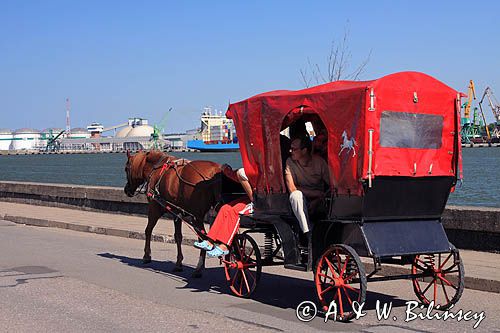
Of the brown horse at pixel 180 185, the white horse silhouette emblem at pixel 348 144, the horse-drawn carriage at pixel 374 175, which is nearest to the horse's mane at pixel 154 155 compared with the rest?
the brown horse at pixel 180 185

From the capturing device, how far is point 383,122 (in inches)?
346

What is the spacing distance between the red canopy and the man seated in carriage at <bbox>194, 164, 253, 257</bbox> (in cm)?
123

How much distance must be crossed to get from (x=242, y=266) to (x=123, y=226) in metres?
8.58

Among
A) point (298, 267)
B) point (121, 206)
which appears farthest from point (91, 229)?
point (298, 267)

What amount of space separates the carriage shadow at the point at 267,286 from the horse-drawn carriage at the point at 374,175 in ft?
1.75

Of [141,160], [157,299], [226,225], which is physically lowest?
[157,299]

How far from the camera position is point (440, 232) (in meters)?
9.45

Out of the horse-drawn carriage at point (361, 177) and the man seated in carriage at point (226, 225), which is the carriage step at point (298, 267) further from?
the man seated in carriage at point (226, 225)

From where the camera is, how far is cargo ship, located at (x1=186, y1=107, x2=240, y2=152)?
165m

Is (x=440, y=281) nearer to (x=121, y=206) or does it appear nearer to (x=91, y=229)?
(x=91, y=229)

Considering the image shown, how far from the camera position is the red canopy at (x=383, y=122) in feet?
28.5

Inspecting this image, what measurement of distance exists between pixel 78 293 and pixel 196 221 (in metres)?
2.34

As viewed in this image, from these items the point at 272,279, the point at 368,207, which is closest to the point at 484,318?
the point at 368,207

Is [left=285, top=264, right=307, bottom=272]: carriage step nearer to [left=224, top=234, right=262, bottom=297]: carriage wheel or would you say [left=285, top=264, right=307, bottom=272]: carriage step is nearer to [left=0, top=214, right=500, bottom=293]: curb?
[left=224, top=234, right=262, bottom=297]: carriage wheel
